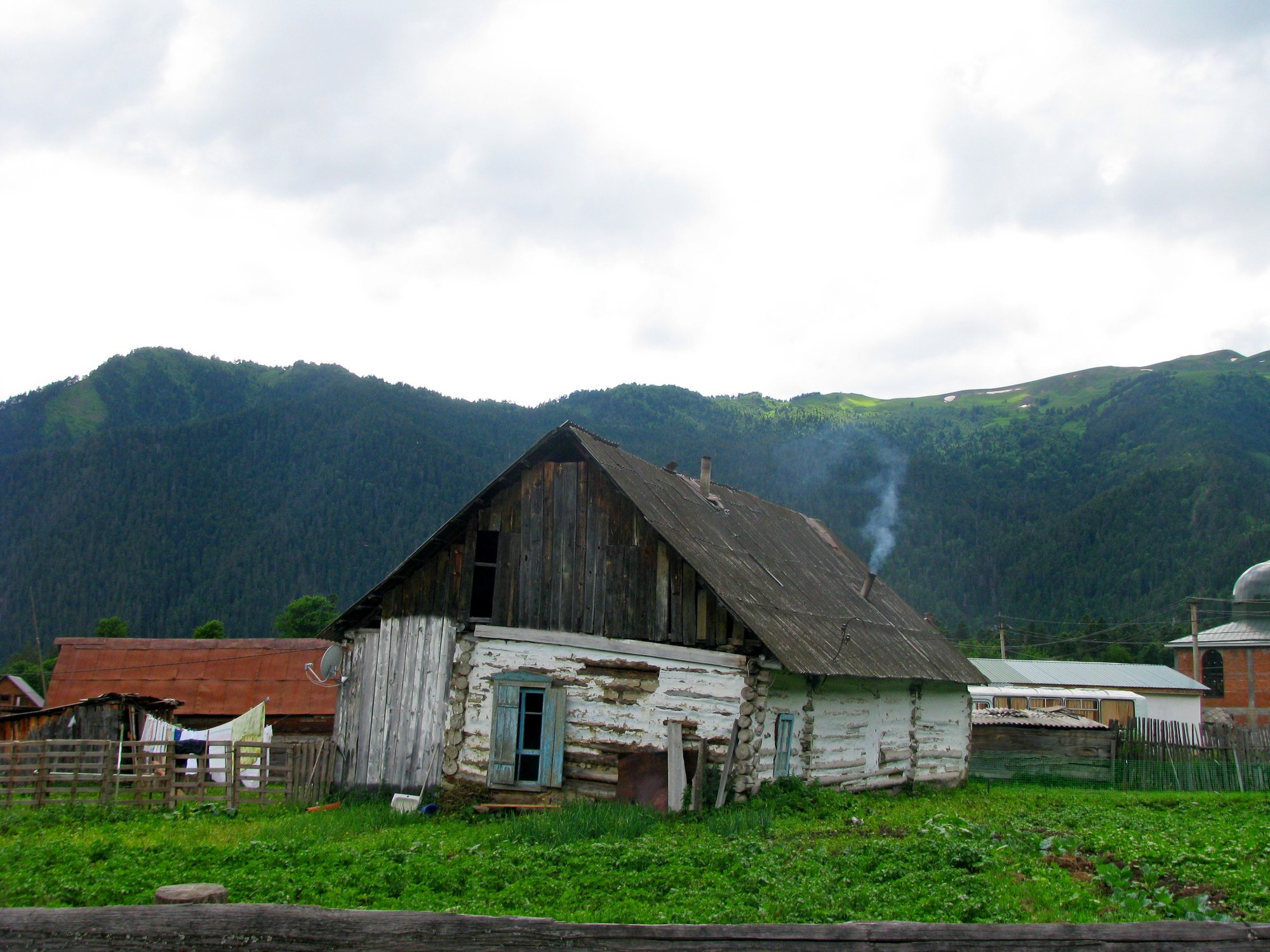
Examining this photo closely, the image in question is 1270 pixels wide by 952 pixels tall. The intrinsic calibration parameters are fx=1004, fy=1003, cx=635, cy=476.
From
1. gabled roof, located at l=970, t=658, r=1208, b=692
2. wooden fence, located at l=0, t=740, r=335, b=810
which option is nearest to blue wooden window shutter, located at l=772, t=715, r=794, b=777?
wooden fence, located at l=0, t=740, r=335, b=810

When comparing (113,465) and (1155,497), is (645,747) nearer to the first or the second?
(1155,497)

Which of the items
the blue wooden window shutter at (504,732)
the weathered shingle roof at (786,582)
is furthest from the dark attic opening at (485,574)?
the weathered shingle roof at (786,582)

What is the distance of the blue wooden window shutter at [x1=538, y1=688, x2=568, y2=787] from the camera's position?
16.4m

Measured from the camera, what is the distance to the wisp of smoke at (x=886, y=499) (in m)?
108

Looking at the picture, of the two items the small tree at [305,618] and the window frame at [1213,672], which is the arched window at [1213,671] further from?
the small tree at [305,618]

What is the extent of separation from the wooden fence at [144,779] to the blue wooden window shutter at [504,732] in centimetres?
389

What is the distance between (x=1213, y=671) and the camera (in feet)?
191

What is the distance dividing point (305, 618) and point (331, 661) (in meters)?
45.2

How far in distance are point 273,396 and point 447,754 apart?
16849 centimetres

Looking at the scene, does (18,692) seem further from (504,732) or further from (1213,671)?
(1213,671)

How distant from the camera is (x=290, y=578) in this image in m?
109

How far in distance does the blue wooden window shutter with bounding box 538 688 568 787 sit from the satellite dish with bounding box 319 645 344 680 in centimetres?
499

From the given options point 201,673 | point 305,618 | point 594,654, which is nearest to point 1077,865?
point 594,654

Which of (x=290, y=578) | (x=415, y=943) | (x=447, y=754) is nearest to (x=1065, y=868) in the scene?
(x=415, y=943)
